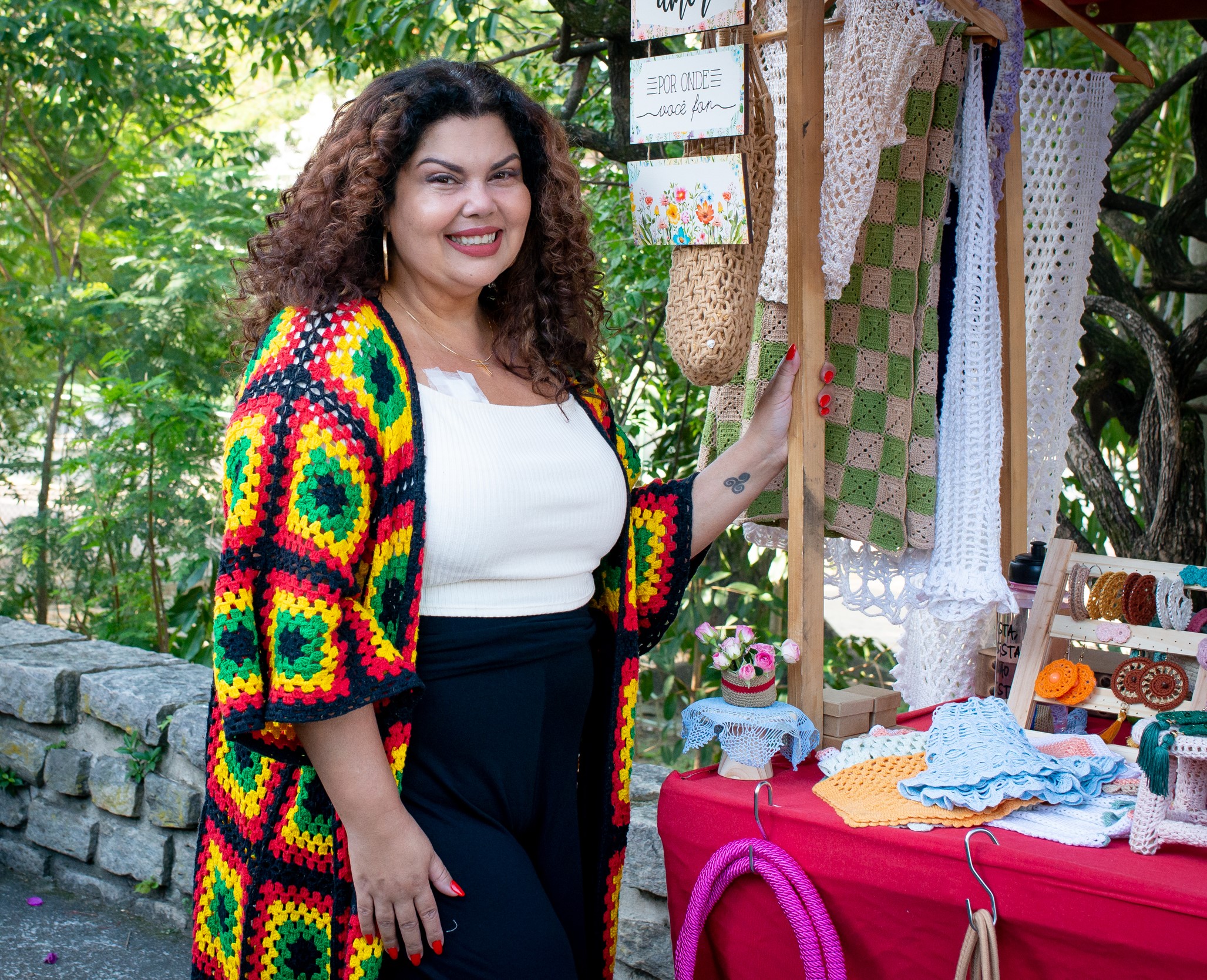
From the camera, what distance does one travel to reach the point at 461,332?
1783 millimetres

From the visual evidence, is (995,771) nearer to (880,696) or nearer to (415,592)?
(880,696)

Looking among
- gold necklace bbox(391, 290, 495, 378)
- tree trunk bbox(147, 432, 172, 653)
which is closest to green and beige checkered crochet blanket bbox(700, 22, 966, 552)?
gold necklace bbox(391, 290, 495, 378)

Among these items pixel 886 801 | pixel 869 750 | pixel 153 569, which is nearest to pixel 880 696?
pixel 869 750

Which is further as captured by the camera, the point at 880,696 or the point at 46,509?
the point at 46,509

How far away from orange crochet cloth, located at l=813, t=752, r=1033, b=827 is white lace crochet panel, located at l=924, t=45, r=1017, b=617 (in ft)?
1.29

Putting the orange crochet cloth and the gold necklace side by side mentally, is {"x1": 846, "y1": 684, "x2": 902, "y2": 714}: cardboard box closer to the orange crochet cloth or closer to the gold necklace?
the orange crochet cloth

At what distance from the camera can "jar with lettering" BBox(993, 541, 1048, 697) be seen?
6.94ft

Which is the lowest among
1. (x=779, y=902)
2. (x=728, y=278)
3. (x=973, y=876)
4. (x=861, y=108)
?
(x=779, y=902)

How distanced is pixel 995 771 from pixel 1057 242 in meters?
1.33

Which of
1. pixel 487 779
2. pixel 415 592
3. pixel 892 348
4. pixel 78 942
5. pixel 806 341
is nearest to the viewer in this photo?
pixel 415 592

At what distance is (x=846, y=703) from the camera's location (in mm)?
1981

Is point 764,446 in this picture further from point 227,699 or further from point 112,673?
point 112,673

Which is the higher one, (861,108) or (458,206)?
(861,108)

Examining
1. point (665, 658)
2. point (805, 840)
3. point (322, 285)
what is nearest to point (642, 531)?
point (805, 840)
